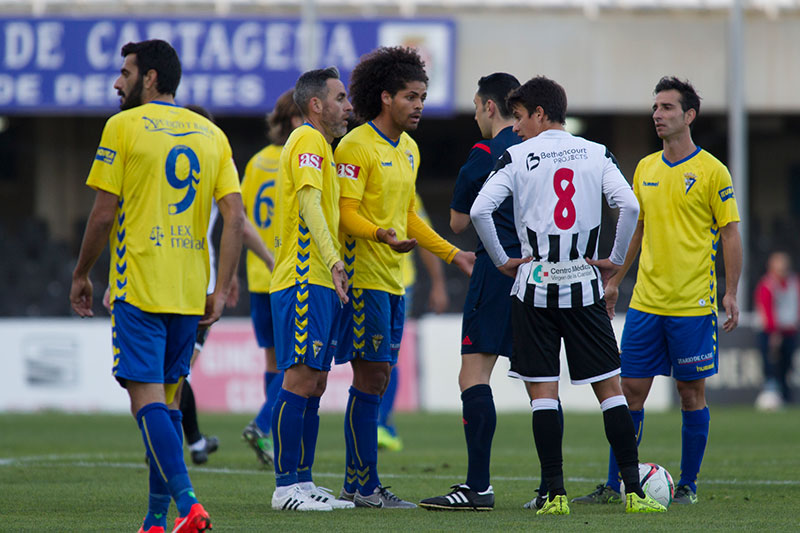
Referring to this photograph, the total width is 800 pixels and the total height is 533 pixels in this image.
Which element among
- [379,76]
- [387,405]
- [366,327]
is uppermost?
[379,76]

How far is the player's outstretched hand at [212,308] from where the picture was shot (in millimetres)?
5277

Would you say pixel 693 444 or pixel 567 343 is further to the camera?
pixel 693 444

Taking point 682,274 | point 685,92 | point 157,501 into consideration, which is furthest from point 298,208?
point 685,92

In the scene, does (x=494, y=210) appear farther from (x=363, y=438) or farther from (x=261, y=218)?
(x=261, y=218)

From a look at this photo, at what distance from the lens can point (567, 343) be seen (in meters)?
5.94

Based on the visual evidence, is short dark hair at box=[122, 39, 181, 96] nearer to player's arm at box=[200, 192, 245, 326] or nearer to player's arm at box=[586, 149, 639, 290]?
player's arm at box=[200, 192, 245, 326]

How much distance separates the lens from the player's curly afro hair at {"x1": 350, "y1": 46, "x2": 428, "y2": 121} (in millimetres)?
6324

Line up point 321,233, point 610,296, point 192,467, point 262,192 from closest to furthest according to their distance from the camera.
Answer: point 321,233
point 610,296
point 192,467
point 262,192

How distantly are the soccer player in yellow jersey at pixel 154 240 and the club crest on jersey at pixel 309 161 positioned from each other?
775mm

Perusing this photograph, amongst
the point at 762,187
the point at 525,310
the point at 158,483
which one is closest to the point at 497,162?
the point at 525,310

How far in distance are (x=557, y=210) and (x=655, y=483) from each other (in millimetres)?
1570

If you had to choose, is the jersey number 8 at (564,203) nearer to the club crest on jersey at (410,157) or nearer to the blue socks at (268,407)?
the club crest on jersey at (410,157)

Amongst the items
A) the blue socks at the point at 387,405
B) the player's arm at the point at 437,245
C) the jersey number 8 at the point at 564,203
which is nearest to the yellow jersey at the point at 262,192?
the blue socks at the point at 387,405

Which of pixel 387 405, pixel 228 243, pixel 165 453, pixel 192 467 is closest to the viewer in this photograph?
pixel 165 453
